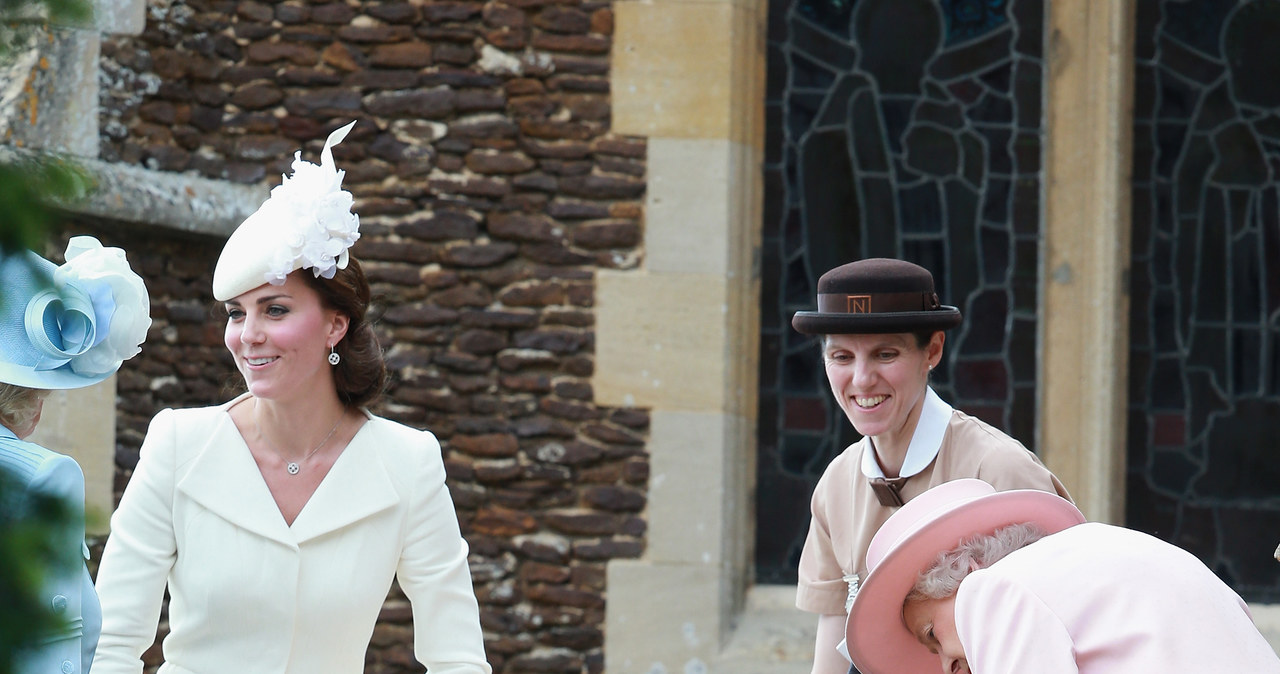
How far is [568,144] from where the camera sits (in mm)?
4875

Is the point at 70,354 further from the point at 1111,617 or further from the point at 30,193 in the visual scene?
the point at 1111,617

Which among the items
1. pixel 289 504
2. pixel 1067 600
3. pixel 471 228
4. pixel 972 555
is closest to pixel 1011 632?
pixel 1067 600

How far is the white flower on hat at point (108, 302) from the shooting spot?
2.08 meters

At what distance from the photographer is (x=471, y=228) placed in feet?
16.1

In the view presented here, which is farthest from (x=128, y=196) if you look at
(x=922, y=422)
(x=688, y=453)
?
(x=922, y=422)

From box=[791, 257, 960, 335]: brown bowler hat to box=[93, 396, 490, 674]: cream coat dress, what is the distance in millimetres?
833

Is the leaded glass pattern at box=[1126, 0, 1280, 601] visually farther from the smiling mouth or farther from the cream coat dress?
the cream coat dress

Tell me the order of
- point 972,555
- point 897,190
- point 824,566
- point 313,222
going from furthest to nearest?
point 897,190 < point 824,566 < point 313,222 < point 972,555

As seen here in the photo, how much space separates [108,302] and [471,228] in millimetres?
2761

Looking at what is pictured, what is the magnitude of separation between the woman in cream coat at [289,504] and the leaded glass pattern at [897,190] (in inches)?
100

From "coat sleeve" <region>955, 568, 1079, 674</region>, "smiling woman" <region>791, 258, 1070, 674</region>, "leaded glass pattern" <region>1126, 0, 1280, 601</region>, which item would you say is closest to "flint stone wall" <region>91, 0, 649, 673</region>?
"leaded glass pattern" <region>1126, 0, 1280, 601</region>

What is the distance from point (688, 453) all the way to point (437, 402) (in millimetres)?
855

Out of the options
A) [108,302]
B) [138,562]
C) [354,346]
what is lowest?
[138,562]

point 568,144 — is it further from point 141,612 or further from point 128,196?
point 141,612
